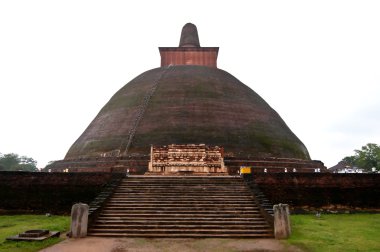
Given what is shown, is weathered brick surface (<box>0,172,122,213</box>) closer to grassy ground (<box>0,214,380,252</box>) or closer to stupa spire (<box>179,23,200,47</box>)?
grassy ground (<box>0,214,380,252</box>)

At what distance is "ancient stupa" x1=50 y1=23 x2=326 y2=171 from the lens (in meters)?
17.0

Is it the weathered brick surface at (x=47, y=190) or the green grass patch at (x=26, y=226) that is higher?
the weathered brick surface at (x=47, y=190)

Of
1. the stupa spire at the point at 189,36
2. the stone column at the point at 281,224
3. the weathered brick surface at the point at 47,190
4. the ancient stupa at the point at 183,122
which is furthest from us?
the stupa spire at the point at 189,36

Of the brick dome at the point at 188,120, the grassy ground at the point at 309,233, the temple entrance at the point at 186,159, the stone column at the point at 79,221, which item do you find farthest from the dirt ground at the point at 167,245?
the brick dome at the point at 188,120

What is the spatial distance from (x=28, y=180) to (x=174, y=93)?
995 centimetres

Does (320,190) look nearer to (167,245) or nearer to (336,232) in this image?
(336,232)

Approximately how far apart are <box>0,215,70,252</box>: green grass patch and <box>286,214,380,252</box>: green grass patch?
5538 mm

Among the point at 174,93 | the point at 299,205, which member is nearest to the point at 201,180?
the point at 299,205

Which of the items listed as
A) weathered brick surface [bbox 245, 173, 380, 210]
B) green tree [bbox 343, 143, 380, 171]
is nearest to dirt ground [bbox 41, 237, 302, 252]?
weathered brick surface [bbox 245, 173, 380, 210]

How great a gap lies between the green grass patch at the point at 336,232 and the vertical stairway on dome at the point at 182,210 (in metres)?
0.98

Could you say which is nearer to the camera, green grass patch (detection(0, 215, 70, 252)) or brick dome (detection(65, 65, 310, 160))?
green grass patch (detection(0, 215, 70, 252))

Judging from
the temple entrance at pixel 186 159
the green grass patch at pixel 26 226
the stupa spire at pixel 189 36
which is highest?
the stupa spire at pixel 189 36

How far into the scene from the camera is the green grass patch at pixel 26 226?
683cm

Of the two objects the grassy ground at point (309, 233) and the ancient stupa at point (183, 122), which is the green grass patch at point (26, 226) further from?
the ancient stupa at point (183, 122)
